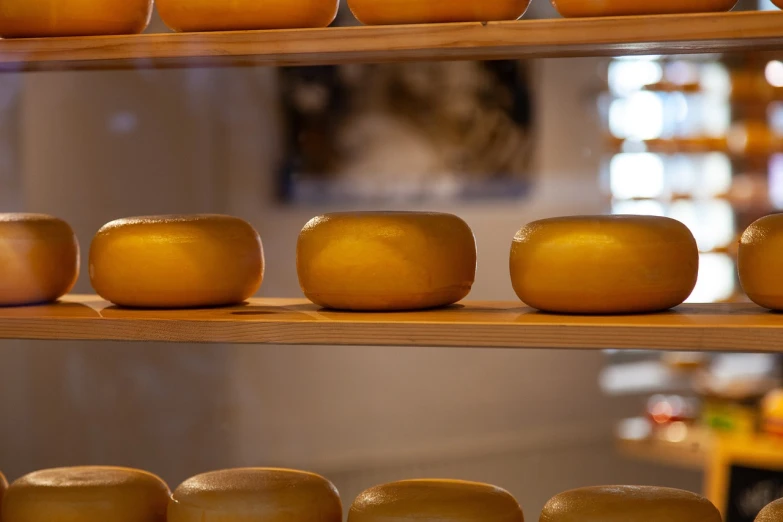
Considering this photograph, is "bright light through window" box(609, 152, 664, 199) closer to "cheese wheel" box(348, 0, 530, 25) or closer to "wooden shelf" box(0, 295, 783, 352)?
"wooden shelf" box(0, 295, 783, 352)

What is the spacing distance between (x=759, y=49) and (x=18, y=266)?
975 mm

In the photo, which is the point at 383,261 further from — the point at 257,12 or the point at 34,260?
the point at 34,260

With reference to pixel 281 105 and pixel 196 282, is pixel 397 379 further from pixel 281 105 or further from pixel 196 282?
pixel 196 282

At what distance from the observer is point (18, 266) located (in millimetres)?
1303

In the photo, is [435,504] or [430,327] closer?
[430,327]

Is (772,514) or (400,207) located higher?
(400,207)

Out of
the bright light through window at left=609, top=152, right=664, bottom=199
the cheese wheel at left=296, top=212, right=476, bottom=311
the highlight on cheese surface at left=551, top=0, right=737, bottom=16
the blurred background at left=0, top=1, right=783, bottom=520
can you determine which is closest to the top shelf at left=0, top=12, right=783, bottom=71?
the highlight on cheese surface at left=551, top=0, right=737, bottom=16

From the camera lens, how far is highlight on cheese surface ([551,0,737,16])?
1.07 meters

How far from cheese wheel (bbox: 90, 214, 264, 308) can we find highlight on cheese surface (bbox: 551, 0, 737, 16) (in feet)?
1.75

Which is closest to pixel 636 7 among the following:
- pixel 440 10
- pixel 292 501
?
pixel 440 10

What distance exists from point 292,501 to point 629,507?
45 centimetres

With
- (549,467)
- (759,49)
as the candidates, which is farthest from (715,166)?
(759,49)

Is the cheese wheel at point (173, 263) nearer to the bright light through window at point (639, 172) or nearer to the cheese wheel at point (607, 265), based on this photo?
the cheese wheel at point (607, 265)

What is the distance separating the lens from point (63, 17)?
1.22m
